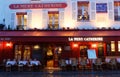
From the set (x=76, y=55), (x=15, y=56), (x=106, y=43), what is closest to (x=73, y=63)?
(x=76, y=55)

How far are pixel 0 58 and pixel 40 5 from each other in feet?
20.8

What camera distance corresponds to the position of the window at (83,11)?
95.3 feet

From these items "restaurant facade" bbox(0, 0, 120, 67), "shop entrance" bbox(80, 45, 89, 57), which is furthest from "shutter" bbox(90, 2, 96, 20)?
"shop entrance" bbox(80, 45, 89, 57)

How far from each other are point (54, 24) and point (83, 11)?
3031mm

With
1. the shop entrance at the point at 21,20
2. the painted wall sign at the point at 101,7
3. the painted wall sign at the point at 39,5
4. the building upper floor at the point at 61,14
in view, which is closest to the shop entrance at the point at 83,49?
the building upper floor at the point at 61,14

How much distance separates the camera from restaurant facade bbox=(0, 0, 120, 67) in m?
28.6

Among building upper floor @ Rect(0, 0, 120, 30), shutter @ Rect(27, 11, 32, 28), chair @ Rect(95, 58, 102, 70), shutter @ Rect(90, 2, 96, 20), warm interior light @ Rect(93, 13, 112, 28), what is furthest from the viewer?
shutter @ Rect(27, 11, 32, 28)

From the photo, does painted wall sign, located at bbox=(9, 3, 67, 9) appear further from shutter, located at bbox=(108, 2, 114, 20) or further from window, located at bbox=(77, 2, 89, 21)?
shutter, located at bbox=(108, 2, 114, 20)

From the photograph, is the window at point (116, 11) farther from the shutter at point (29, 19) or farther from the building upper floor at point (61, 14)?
the shutter at point (29, 19)

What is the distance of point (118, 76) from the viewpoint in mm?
22312

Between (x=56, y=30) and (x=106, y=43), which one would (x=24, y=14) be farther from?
(x=106, y=43)

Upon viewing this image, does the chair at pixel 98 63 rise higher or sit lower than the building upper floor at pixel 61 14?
lower

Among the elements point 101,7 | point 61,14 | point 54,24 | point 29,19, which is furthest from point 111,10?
point 29,19

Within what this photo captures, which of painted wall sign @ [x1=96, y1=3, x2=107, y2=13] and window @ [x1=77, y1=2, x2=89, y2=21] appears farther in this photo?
window @ [x1=77, y1=2, x2=89, y2=21]
